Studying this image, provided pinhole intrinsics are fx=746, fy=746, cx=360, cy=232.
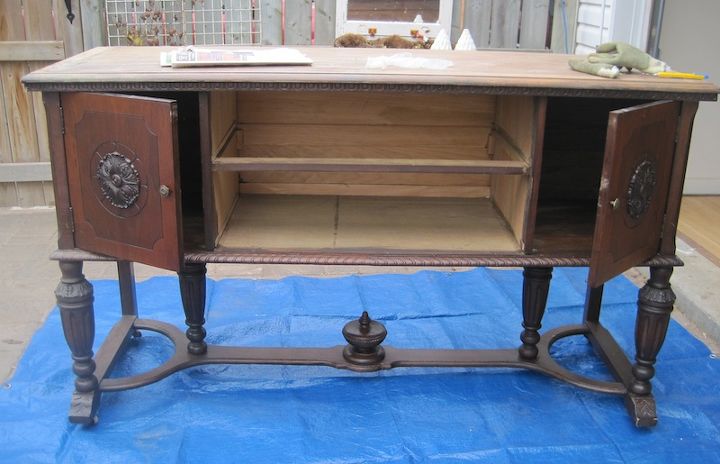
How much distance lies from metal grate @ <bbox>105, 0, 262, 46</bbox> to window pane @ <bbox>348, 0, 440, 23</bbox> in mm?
576

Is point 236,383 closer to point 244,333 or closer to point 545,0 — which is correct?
→ point 244,333

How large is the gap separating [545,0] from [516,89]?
2702 mm

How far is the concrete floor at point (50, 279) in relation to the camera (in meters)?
2.99

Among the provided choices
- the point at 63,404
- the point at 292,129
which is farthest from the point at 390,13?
the point at 63,404

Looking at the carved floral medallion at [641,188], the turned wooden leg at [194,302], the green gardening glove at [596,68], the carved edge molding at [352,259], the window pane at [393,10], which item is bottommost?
the turned wooden leg at [194,302]

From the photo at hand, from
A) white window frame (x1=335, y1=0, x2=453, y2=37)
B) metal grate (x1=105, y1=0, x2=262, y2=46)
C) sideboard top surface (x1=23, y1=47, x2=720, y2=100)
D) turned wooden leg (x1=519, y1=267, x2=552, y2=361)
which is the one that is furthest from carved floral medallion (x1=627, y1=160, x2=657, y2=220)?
metal grate (x1=105, y1=0, x2=262, y2=46)

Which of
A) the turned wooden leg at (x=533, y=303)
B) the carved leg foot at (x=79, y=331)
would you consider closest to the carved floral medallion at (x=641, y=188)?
the turned wooden leg at (x=533, y=303)

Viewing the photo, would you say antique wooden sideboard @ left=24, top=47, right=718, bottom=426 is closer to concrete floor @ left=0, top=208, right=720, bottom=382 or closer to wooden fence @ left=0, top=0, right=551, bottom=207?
concrete floor @ left=0, top=208, right=720, bottom=382

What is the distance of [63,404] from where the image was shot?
96.3 inches

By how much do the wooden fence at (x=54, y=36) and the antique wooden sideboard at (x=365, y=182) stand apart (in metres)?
1.78

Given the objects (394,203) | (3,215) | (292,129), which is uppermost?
(292,129)

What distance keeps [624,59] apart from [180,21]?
2.86 meters

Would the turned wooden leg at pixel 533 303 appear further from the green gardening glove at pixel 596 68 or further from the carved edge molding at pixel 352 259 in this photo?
the green gardening glove at pixel 596 68

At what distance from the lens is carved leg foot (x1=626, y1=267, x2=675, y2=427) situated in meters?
2.28
